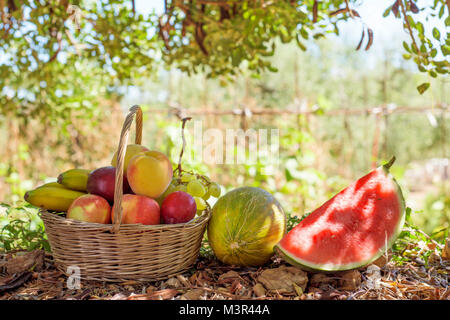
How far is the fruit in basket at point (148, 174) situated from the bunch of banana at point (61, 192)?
285 millimetres

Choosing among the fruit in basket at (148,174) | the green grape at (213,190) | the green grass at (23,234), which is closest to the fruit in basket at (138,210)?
the fruit in basket at (148,174)

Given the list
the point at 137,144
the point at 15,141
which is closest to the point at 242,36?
the point at 137,144

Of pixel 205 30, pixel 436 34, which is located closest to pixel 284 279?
pixel 436 34

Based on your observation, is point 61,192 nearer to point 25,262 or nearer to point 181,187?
point 25,262

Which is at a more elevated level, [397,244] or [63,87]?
[63,87]

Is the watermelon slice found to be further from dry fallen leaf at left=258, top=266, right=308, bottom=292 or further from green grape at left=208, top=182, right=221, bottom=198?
green grape at left=208, top=182, right=221, bottom=198

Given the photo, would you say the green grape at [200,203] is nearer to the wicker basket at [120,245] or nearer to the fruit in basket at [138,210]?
the wicker basket at [120,245]

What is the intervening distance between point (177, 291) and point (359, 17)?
1.48 meters

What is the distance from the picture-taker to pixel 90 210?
56.9 inches

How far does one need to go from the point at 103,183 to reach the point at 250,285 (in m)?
0.70

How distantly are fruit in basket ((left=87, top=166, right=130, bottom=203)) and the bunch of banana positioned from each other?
10 centimetres
